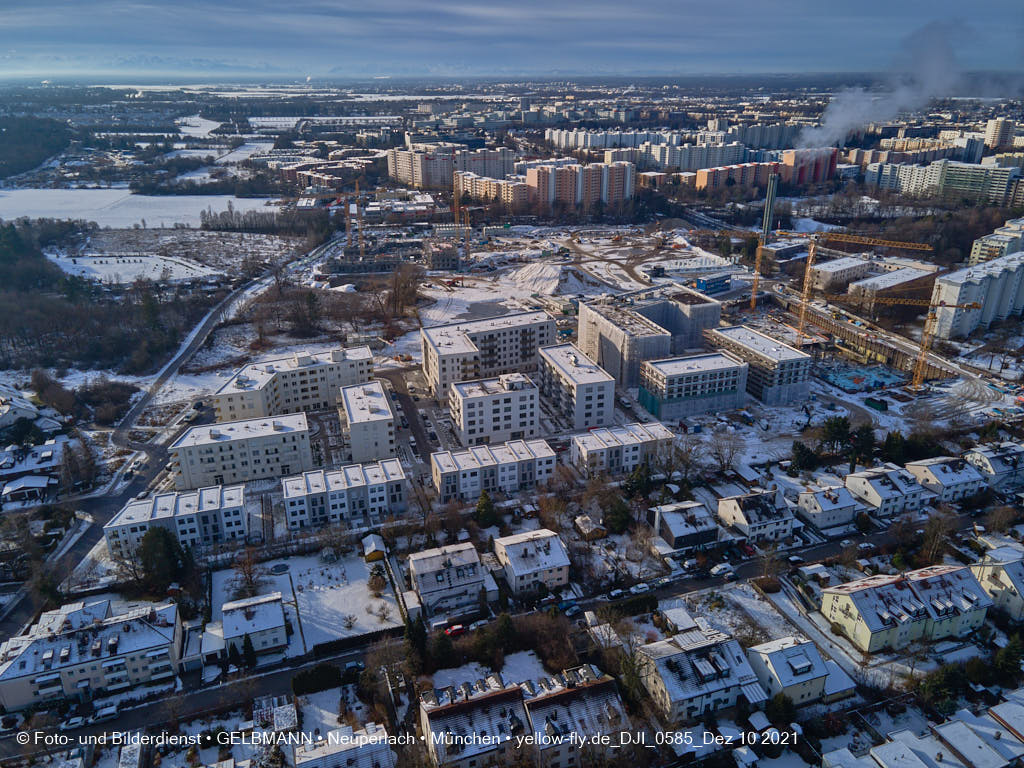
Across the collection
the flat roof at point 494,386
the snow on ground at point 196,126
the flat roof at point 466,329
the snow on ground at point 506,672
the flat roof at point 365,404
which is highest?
the snow on ground at point 196,126

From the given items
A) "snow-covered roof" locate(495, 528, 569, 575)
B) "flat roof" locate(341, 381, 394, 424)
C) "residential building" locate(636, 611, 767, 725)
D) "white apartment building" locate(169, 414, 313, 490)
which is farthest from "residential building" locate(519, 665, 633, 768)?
"white apartment building" locate(169, 414, 313, 490)

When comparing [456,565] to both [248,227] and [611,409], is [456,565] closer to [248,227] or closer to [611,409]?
[611,409]

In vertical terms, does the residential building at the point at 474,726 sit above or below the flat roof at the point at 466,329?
below

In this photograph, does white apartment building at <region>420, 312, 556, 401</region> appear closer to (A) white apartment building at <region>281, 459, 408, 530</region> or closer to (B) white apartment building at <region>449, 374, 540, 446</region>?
(B) white apartment building at <region>449, 374, 540, 446</region>

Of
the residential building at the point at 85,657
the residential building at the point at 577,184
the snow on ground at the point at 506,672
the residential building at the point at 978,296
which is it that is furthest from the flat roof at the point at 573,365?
the residential building at the point at 577,184

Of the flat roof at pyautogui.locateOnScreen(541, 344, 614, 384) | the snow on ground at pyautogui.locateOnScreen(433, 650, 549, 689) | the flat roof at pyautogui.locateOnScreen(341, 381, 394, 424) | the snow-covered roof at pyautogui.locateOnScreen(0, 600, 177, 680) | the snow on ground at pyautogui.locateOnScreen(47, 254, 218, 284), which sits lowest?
the snow on ground at pyautogui.locateOnScreen(433, 650, 549, 689)

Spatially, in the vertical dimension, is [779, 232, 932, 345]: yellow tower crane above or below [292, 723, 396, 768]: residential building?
above

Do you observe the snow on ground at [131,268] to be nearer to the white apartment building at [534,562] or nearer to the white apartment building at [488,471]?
the white apartment building at [488,471]

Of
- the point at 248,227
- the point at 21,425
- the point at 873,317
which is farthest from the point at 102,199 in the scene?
the point at 873,317
